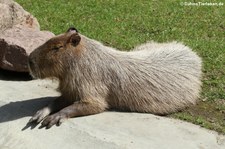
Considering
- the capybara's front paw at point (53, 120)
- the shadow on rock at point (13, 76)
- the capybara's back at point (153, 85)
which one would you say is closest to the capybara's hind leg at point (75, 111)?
the capybara's front paw at point (53, 120)

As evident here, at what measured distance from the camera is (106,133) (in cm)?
523

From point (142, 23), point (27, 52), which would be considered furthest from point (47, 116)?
point (142, 23)

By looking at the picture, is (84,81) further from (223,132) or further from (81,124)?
(223,132)

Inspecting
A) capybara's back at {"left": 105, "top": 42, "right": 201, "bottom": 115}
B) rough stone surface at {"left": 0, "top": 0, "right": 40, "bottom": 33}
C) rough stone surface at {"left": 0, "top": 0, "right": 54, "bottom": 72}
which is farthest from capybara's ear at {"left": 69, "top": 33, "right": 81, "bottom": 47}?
rough stone surface at {"left": 0, "top": 0, "right": 40, "bottom": 33}

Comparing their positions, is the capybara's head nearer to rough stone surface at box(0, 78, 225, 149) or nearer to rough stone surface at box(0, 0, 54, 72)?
rough stone surface at box(0, 78, 225, 149)

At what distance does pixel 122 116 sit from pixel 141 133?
0.49 metres

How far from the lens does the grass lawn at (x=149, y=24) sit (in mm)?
7246

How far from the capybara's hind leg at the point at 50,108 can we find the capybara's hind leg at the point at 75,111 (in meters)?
0.10

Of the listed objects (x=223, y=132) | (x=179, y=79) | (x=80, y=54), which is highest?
(x=80, y=54)

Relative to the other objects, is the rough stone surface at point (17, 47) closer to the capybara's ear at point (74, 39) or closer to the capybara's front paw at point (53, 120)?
the capybara's ear at point (74, 39)

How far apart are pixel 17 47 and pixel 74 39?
134 cm

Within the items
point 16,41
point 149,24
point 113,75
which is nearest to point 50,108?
point 113,75

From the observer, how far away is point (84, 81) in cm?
564

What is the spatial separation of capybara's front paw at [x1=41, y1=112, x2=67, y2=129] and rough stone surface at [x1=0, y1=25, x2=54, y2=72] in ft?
4.58
